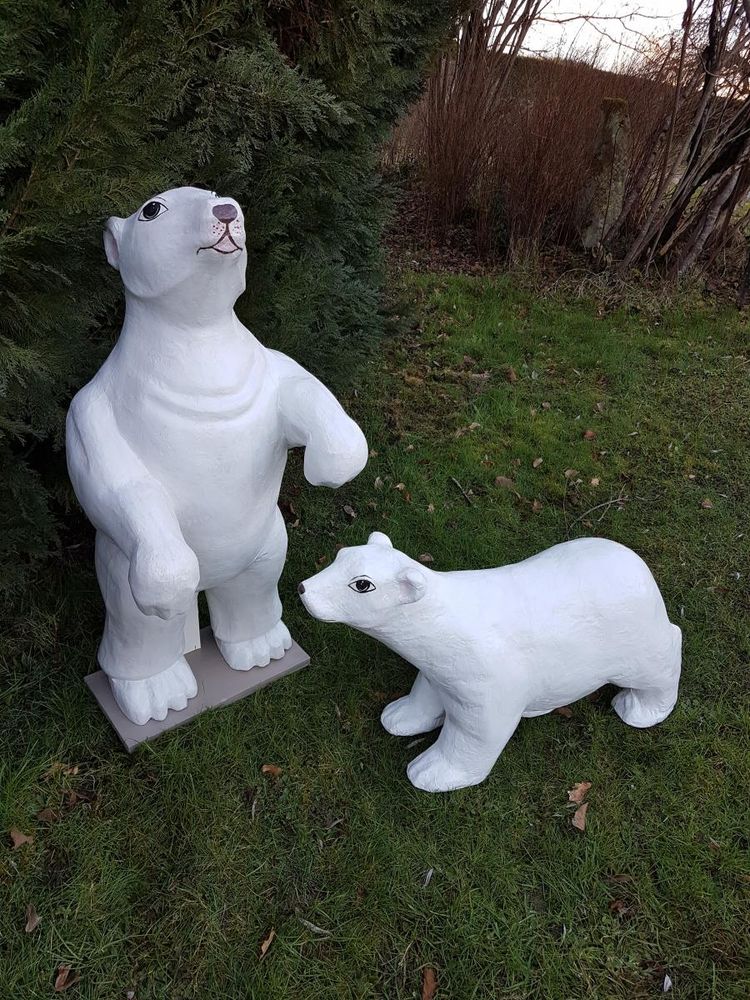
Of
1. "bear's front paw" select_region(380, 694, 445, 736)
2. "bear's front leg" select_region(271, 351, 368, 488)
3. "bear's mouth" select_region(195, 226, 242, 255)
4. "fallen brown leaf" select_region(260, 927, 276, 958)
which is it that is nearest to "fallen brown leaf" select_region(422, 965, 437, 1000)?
"fallen brown leaf" select_region(260, 927, 276, 958)

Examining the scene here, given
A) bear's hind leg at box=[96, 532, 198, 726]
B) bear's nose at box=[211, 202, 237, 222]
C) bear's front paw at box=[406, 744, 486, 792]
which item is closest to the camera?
bear's nose at box=[211, 202, 237, 222]

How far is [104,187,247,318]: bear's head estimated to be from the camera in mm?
1634

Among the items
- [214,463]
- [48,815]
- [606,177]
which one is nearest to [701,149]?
[606,177]

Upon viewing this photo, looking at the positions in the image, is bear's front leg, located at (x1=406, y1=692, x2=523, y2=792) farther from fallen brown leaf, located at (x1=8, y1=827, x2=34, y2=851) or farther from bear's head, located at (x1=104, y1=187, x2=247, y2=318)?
bear's head, located at (x1=104, y1=187, x2=247, y2=318)

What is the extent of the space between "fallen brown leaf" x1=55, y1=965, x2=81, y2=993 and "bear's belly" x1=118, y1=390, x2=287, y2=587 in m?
1.19

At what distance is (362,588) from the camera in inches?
78.9

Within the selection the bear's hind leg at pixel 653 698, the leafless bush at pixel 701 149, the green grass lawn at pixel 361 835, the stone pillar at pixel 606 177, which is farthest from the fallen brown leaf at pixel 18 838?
the stone pillar at pixel 606 177

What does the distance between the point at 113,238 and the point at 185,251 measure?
0.33m

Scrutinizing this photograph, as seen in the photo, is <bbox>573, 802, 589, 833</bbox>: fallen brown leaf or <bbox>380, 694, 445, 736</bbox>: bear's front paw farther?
<bbox>380, 694, 445, 736</bbox>: bear's front paw

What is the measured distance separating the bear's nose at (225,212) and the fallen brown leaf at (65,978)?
211 cm

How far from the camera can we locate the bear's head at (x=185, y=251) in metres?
1.63

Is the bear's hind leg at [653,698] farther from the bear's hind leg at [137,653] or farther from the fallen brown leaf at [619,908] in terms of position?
the bear's hind leg at [137,653]

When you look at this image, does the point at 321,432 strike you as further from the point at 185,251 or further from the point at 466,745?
the point at 466,745

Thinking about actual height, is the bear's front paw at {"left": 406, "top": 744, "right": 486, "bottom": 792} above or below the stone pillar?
below
